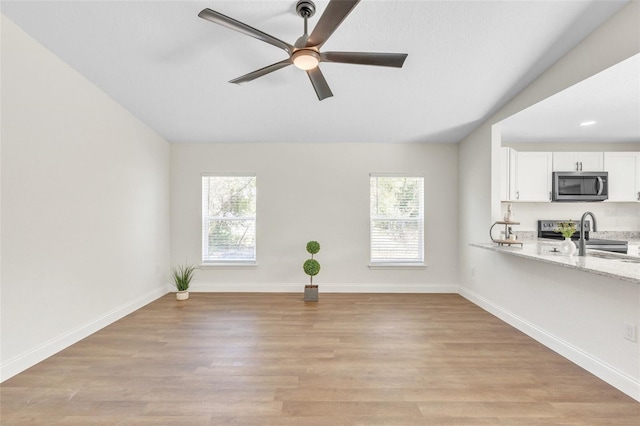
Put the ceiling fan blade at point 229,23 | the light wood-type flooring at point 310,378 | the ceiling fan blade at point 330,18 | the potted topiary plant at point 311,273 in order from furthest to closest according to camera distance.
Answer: the potted topiary plant at point 311,273, the light wood-type flooring at point 310,378, the ceiling fan blade at point 229,23, the ceiling fan blade at point 330,18

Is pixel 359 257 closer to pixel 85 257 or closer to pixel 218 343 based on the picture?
pixel 218 343

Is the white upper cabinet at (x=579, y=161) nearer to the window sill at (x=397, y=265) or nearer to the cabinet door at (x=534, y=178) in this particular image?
the cabinet door at (x=534, y=178)

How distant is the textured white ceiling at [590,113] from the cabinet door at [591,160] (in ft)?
0.83

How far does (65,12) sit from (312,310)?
3.80 metres

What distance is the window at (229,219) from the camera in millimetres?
4777

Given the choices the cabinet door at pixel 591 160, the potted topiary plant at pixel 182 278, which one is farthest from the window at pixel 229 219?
the cabinet door at pixel 591 160

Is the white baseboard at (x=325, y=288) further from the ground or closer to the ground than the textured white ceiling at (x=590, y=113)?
closer to the ground

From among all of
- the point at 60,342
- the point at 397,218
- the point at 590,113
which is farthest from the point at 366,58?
the point at 60,342

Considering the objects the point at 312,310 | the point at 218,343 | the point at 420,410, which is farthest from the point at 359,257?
the point at 420,410

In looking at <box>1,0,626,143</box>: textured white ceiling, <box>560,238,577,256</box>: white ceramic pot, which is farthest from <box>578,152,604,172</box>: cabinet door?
<box>560,238,577,256</box>: white ceramic pot

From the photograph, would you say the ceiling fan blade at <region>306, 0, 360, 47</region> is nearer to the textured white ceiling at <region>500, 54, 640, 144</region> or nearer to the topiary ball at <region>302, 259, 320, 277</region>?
the textured white ceiling at <region>500, 54, 640, 144</region>

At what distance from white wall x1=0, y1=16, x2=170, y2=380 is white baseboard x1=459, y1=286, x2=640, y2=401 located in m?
4.61

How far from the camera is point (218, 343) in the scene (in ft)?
9.41

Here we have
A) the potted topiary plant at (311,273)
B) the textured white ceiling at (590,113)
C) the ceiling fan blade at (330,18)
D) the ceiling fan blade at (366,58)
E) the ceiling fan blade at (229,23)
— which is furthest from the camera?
the potted topiary plant at (311,273)
